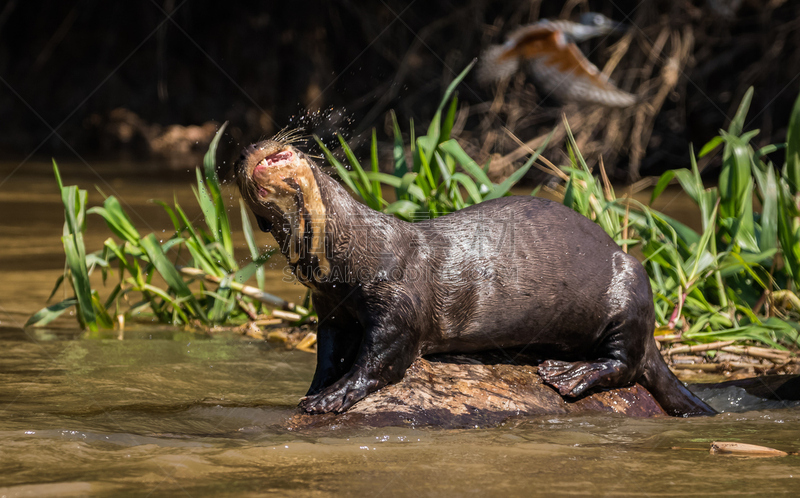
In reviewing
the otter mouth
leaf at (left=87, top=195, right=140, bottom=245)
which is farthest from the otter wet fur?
leaf at (left=87, top=195, right=140, bottom=245)

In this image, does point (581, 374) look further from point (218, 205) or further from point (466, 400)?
point (218, 205)

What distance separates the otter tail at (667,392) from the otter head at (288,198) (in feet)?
3.64

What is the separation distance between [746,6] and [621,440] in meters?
7.27

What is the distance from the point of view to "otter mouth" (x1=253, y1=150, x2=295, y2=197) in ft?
7.26

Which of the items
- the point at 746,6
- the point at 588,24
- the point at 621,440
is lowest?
the point at 621,440

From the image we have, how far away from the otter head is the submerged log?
14.9 inches

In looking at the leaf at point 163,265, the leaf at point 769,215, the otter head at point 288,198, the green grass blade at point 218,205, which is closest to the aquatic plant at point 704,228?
the leaf at point 769,215

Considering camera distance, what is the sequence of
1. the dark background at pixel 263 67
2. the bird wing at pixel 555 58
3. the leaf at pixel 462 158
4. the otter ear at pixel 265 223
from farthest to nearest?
the dark background at pixel 263 67 → the bird wing at pixel 555 58 → the leaf at pixel 462 158 → the otter ear at pixel 265 223

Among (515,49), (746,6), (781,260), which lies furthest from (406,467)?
(746,6)

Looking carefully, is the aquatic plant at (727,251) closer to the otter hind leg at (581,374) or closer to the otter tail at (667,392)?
the otter tail at (667,392)

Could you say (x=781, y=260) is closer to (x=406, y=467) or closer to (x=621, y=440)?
(x=621, y=440)

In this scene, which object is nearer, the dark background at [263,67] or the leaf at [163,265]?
the leaf at [163,265]

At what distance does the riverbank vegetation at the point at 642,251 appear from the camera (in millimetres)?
3670

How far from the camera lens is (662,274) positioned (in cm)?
403
